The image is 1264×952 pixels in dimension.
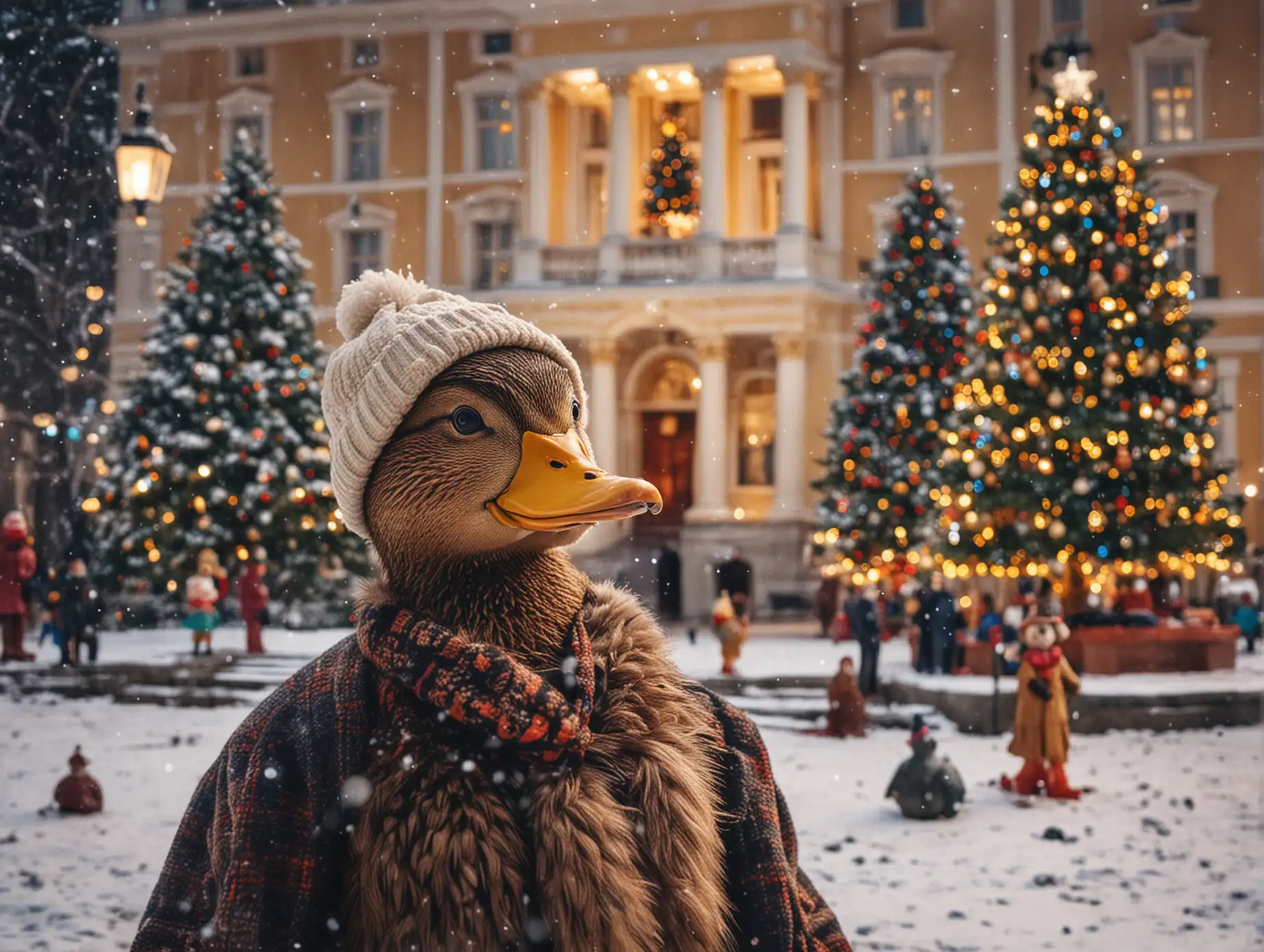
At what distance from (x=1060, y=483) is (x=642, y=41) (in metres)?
12.9

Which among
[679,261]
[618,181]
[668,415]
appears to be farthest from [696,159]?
[668,415]

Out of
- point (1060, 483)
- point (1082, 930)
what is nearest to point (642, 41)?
point (1060, 483)

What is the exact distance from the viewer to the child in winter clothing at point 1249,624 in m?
17.7

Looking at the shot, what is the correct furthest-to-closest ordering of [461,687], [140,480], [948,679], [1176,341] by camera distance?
[140,480], [1176,341], [948,679], [461,687]

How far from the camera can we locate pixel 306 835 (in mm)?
2176

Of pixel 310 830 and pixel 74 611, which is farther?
pixel 74 611

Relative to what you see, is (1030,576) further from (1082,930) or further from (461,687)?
(461,687)

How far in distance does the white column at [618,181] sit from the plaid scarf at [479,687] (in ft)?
74.8

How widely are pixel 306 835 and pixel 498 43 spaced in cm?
2603

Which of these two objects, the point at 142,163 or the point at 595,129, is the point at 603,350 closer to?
the point at 595,129

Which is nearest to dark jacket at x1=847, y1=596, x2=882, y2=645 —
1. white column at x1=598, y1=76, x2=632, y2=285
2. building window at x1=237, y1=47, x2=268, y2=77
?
white column at x1=598, y1=76, x2=632, y2=285

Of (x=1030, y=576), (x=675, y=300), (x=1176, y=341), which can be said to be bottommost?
(x=1030, y=576)

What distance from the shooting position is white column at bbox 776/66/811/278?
80.5ft

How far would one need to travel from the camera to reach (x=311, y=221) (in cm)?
2738
